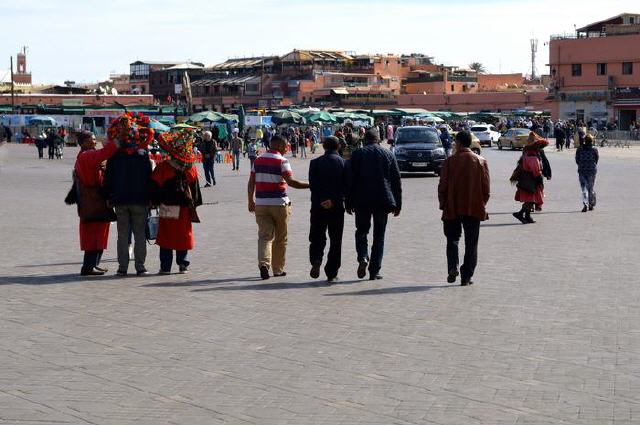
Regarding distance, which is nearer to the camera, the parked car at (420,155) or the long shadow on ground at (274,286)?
the long shadow on ground at (274,286)

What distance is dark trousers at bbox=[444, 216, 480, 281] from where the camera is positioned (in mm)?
11641

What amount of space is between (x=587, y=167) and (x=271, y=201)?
34.5 feet

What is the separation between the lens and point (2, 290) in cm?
1141

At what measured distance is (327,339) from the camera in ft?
28.5

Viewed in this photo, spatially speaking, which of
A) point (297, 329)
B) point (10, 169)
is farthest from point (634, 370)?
point (10, 169)

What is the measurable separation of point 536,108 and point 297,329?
3968 inches

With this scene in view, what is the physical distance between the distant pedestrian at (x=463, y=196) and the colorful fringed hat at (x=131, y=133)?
3215 millimetres

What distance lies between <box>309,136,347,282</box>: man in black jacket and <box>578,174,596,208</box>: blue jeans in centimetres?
1027

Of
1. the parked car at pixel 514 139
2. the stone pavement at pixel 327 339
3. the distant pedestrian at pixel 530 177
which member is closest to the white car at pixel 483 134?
the parked car at pixel 514 139

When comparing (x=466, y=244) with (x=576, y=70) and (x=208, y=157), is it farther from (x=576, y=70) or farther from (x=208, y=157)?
(x=576, y=70)

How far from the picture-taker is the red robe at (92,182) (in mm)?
12438

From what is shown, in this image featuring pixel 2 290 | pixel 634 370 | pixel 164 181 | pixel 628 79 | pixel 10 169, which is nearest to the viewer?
pixel 634 370

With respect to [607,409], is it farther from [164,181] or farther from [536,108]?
[536,108]

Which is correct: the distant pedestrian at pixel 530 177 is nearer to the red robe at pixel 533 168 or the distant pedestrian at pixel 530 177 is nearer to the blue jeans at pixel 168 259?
the red robe at pixel 533 168
